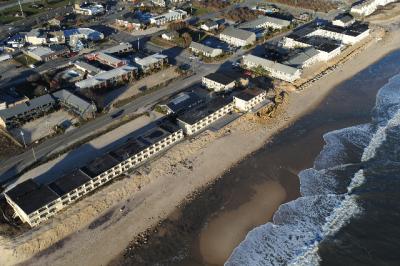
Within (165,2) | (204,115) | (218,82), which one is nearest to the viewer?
(204,115)

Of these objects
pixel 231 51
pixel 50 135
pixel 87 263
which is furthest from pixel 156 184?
pixel 231 51

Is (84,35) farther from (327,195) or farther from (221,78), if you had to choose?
(327,195)

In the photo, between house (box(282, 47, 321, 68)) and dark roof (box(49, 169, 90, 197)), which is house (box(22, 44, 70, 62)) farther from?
house (box(282, 47, 321, 68))

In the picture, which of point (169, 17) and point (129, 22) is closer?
point (129, 22)

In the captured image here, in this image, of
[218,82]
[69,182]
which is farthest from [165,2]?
[69,182]

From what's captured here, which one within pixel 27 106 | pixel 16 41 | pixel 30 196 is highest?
pixel 30 196

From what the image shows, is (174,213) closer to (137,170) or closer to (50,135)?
(137,170)

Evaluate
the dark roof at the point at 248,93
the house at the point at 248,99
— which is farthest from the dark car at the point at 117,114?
the dark roof at the point at 248,93
